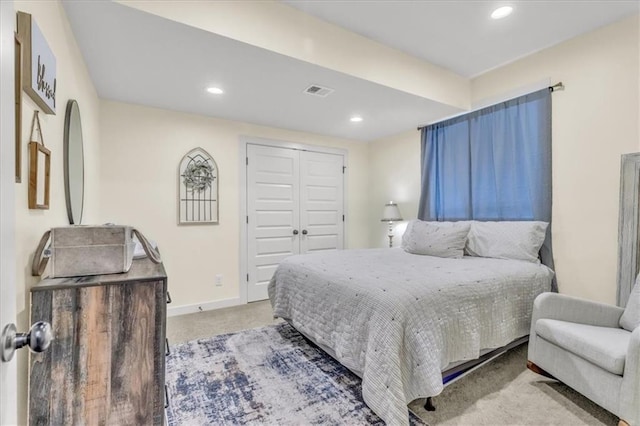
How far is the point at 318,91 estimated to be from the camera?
2.94 m

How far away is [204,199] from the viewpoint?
3676 millimetres

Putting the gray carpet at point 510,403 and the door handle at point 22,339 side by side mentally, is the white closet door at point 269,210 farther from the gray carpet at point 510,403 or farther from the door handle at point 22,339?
the door handle at point 22,339

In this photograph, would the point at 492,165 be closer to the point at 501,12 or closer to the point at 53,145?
the point at 501,12

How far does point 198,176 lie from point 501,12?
10.9 feet

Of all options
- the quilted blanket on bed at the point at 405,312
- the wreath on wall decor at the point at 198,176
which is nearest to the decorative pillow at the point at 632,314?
the quilted blanket on bed at the point at 405,312

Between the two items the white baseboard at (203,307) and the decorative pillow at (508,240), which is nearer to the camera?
the decorative pillow at (508,240)

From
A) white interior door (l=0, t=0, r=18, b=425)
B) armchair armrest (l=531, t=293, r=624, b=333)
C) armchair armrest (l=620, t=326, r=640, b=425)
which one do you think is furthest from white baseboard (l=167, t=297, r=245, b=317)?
armchair armrest (l=620, t=326, r=640, b=425)

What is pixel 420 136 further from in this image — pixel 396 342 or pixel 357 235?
pixel 396 342

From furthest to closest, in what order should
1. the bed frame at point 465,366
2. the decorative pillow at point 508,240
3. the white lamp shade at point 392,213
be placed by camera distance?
the white lamp shade at point 392,213 < the decorative pillow at point 508,240 < the bed frame at point 465,366

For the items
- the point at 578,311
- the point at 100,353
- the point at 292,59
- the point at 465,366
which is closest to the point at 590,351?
the point at 578,311

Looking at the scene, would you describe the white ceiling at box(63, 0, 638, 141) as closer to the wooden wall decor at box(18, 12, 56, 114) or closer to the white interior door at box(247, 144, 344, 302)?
the wooden wall decor at box(18, 12, 56, 114)

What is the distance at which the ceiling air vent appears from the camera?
285 centimetres

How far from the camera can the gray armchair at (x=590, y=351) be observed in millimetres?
1513

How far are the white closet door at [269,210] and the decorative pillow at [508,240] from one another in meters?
2.34
